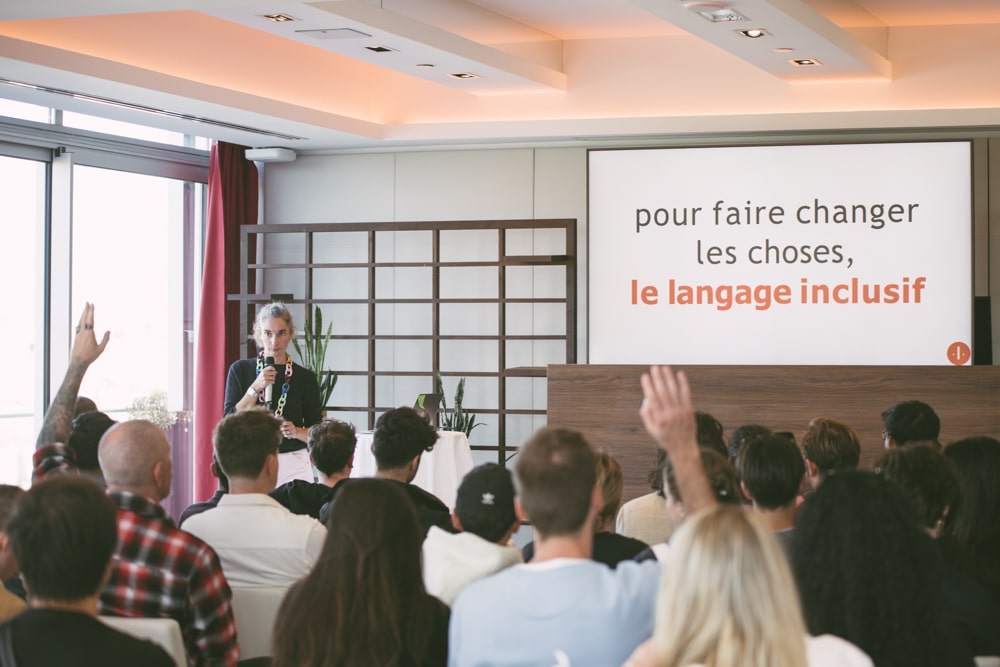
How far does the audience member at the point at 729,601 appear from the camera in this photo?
1.66 metres

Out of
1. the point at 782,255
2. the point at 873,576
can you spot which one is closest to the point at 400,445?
the point at 873,576

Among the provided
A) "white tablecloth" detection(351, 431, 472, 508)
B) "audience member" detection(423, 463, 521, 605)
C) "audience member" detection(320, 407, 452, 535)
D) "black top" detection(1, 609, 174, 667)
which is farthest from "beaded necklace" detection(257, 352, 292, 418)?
"black top" detection(1, 609, 174, 667)

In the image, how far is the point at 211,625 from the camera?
2.91m

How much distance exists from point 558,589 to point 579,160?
6473 millimetres

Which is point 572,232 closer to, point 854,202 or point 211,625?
point 854,202

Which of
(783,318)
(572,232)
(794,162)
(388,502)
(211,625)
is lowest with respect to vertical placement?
(211,625)

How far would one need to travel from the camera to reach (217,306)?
8.37 m

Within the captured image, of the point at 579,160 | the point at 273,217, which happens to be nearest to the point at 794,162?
the point at 579,160

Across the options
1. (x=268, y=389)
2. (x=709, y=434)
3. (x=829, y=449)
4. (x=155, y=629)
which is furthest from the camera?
(x=268, y=389)

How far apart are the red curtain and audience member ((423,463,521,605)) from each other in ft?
18.6

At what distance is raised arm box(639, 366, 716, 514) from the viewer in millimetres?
2234

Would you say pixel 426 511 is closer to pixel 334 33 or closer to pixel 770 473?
pixel 770 473

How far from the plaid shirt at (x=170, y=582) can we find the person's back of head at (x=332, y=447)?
1250 millimetres

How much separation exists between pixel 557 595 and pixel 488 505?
0.73m
